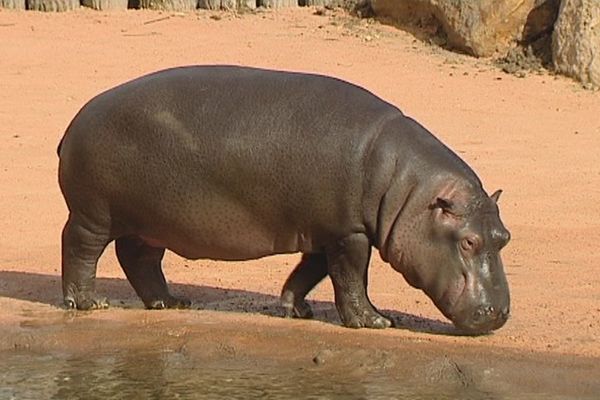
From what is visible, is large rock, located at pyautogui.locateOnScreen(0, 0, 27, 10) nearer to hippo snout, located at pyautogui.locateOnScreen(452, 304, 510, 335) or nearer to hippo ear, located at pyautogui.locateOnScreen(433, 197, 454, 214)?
hippo ear, located at pyautogui.locateOnScreen(433, 197, 454, 214)

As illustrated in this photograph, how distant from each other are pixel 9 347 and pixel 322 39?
840 cm

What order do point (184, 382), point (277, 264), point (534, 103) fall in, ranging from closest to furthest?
point (184, 382)
point (277, 264)
point (534, 103)

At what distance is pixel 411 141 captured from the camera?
7.23m

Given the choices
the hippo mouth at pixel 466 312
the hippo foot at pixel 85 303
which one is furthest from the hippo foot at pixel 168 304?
the hippo mouth at pixel 466 312

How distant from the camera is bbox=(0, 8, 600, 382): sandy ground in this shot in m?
7.59

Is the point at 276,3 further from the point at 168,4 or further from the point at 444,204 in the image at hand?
the point at 444,204

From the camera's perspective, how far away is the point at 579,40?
44.5ft

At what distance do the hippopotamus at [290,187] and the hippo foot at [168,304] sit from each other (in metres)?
0.43

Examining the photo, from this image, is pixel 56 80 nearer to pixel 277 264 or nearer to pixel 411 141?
pixel 277 264

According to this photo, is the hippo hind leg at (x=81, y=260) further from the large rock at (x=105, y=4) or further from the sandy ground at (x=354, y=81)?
the large rock at (x=105, y=4)

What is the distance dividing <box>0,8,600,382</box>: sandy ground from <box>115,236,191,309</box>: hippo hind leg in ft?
0.40

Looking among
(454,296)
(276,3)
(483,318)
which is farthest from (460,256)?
(276,3)

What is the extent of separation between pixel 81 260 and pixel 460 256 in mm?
1997

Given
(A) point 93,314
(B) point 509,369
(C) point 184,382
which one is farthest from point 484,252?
(A) point 93,314
